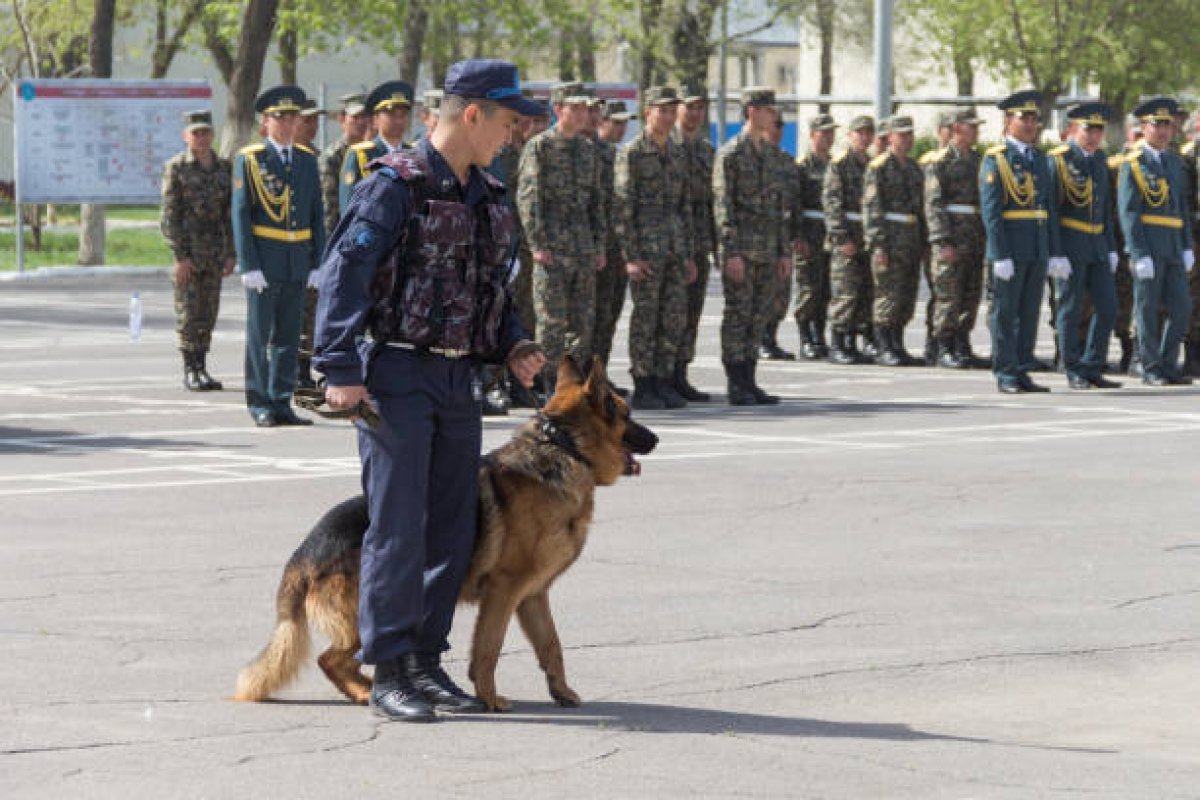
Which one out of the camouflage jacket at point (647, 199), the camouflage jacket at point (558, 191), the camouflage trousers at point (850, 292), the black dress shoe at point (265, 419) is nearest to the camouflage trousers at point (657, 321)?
the camouflage jacket at point (647, 199)

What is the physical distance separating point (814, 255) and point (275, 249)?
7.36 metres

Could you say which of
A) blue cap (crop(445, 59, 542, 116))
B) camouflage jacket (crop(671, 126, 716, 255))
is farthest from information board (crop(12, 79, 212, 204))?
blue cap (crop(445, 59, 542, 116))

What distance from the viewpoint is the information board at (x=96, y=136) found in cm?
3328

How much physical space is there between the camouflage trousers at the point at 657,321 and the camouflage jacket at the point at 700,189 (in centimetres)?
42

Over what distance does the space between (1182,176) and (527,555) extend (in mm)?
13359

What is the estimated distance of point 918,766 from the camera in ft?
22.2

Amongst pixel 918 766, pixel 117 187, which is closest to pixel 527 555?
pixel 918 766

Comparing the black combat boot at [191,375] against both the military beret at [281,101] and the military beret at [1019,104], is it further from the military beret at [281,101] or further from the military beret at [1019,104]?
the military beret at [1019,104]

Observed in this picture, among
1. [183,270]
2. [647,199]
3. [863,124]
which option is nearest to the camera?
[647,199]

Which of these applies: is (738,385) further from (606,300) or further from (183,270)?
(183,270)

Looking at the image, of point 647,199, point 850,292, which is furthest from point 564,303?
point 850,292

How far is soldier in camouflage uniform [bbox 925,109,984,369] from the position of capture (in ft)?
68.8

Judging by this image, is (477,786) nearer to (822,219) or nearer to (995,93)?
(822,219)

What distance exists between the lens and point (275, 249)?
16438 millimetres
